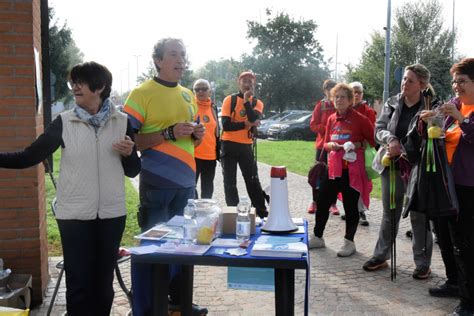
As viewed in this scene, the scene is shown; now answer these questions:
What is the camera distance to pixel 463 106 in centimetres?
408

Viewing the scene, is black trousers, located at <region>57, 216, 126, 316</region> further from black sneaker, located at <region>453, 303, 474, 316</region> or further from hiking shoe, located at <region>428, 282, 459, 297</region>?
hiking shoe, located at <region>428, 282, 459, 297</region>

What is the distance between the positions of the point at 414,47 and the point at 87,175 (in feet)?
116

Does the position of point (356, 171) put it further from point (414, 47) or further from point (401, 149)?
point (414, 47)

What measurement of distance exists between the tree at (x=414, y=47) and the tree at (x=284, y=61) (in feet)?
21.6

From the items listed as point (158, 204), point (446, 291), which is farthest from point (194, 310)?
point (446, 291)

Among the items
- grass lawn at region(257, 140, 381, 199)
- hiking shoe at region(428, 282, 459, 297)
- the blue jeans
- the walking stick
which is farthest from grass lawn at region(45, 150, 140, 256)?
grass lawn at region(257, 140, 381, 199)

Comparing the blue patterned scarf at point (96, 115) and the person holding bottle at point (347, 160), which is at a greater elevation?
the blue patterned scarf at point (96, 115)

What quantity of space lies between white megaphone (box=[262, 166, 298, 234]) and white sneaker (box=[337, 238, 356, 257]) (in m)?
2.70

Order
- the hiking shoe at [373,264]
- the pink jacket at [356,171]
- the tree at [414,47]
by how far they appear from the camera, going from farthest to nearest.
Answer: the tree at [414,47] → the pink jacket at [356,171] → the hiking shoe at [373,264]

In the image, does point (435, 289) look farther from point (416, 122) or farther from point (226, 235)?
point (226, 235)

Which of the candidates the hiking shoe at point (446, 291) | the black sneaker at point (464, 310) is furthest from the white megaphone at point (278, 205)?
the hiking shoe at point (446, 291)

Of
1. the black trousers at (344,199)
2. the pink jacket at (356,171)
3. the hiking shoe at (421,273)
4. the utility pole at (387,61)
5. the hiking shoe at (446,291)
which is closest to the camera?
the hiking shoe at (446,291)

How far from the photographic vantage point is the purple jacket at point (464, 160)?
12.8 ft

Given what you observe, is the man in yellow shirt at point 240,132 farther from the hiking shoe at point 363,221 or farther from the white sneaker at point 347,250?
the white sneaker at point 347,250
